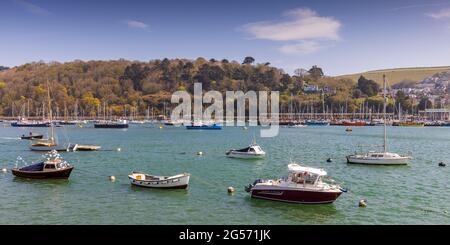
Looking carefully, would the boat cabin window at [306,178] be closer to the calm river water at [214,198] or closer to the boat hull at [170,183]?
the calm river water at [214,198]

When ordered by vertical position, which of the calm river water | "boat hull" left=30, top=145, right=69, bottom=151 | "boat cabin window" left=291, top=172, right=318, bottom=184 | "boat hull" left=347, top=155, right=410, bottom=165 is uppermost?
"boat cabin window" left=291, top=172, right=318, bottom=184

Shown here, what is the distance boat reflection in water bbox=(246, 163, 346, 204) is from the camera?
24203 mm

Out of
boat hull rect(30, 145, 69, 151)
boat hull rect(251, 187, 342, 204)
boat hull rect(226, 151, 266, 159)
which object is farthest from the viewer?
boat hull rect(30, 145, 69, 151)

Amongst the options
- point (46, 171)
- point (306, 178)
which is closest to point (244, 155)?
point (46, 171)

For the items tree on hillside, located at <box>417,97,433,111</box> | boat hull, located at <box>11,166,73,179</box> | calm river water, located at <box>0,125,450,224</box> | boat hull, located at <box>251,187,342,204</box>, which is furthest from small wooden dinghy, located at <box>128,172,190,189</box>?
tree on hillside, located at <box>417,97,433,111</box>

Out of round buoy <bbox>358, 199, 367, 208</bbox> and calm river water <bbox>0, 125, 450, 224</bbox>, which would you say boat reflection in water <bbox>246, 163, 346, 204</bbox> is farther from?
round buoy <bbox>358, 199, 367, 208</bbox>

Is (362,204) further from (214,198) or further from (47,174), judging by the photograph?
(47,174)

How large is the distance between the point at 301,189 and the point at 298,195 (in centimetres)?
38

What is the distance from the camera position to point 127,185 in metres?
31.0

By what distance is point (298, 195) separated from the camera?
24469 mm

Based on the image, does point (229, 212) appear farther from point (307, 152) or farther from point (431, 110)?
point (431, 110)
